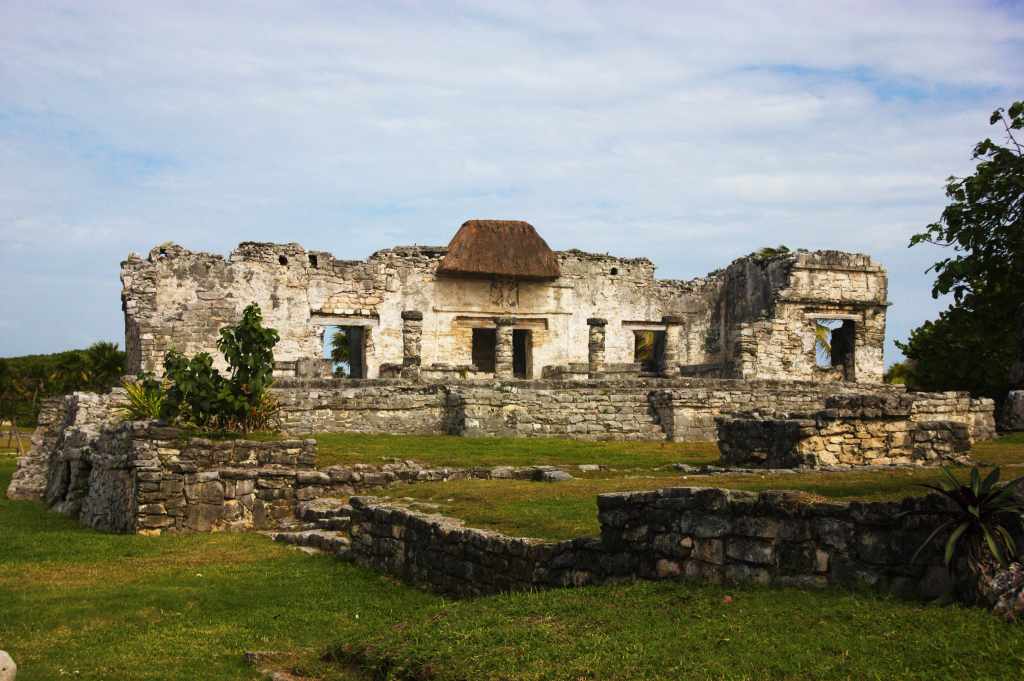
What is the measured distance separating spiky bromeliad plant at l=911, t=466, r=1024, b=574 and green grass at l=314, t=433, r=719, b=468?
8838mm

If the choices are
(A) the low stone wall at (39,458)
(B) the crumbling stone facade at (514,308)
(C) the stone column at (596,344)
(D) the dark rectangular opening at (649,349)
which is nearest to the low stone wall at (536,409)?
(A) the low stone wall at (39,458)

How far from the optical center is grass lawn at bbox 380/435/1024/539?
309 inches

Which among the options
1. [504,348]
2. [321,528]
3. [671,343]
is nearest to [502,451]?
[321,528]

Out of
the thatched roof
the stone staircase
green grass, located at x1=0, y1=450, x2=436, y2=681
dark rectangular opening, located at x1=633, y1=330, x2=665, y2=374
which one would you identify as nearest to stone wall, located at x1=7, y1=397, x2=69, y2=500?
green grass, located at x1=0, y1=450, x2=436, y2=681

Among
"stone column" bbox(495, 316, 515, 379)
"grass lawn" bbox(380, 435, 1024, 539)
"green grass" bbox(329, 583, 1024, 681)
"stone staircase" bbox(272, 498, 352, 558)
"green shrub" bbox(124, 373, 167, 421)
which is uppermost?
"stone column" bbox(495, 316, 515, 379)

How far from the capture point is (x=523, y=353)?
111 ft

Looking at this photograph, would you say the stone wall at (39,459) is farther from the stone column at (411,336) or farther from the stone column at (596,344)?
the stone column at (596,344)

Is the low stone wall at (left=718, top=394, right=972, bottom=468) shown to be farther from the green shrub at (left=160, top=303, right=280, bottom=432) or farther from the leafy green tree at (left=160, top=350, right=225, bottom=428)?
the leafy green tree at (left=160, top=350, right=225, bottom=428)

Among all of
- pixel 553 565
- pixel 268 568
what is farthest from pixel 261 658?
pixel 268 568

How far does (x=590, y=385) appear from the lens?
20344 mm

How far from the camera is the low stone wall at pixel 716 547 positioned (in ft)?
18.1

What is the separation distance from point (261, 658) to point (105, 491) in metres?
6.83

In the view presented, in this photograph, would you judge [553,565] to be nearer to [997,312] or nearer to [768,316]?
[997,312]

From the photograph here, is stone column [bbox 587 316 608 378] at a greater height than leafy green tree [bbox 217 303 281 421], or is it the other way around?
stone column [bbox 587 316 608 378]
